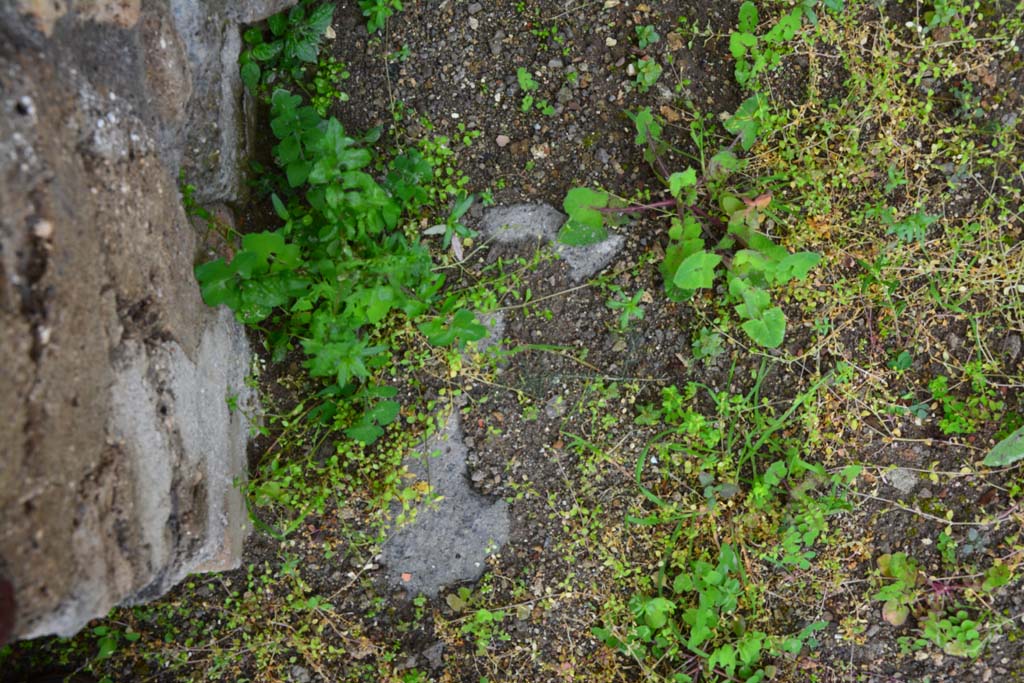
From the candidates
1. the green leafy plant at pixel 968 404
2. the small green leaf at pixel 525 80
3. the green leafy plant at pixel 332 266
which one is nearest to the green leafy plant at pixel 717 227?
the small green leaf at pixel 525 80

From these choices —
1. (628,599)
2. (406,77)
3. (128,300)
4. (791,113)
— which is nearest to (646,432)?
(628,599)

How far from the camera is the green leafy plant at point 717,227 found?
8.17 feet

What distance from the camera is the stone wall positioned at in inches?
55.7

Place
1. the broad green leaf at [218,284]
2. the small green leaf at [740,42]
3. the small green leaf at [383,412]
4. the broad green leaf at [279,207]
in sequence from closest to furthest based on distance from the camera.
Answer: the broad green leaf at [218,284] < the broad green leaf at [279,207] < the small green leaf at [383,412] < the small green leaf at [740,42]

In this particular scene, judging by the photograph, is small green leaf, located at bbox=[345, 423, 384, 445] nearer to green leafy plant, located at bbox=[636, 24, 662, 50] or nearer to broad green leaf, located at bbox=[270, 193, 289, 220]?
broad green leaf, located at bbox=[270, 193, 289, 220]

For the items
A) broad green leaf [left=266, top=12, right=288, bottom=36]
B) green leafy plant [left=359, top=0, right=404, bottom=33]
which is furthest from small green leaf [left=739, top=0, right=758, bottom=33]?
broad green leaf [left=266, top=12, right=288, bottom=36]

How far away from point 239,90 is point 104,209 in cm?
92

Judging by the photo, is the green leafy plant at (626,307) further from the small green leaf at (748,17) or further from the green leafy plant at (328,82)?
the green leafy plant at (328,82)

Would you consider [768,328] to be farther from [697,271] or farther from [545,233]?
[545,233]

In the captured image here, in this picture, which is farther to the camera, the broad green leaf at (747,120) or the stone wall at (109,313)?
the broad green leaf at (747,120)

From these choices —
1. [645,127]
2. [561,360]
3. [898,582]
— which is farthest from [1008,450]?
[645,127]

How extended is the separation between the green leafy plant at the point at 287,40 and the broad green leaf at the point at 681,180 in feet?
4.08

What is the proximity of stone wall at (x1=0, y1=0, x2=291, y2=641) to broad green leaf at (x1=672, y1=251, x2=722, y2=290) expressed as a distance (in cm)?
144

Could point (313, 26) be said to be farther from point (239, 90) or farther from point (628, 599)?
point (628, 599)
